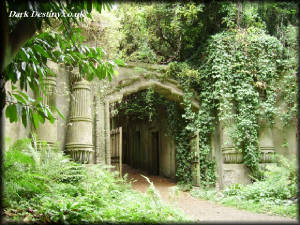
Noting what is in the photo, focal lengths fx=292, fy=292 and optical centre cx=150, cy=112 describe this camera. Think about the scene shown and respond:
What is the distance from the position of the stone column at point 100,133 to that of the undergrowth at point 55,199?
1538 mm

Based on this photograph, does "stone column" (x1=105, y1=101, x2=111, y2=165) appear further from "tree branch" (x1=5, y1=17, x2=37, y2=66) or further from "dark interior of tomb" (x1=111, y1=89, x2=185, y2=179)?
"tree branch" (x1=5, y1=17, x2=37, y2=66)

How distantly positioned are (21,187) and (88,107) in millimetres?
3555

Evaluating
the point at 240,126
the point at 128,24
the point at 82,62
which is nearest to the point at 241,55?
the point at 240,126

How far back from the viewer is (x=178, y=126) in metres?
10.5

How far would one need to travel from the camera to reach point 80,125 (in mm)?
7129

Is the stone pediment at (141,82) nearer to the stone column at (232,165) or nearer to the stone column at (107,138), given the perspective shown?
the stone column at (107,138)

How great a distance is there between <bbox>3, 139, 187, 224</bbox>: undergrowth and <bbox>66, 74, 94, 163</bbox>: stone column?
0.90m

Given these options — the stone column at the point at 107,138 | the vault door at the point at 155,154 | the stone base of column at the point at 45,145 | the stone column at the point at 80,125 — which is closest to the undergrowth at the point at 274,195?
the stone column at the point at 107,138

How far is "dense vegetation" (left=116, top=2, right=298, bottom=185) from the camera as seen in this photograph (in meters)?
7.92

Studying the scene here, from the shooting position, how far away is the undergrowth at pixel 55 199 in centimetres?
358

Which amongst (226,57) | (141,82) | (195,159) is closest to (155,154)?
(195,159)

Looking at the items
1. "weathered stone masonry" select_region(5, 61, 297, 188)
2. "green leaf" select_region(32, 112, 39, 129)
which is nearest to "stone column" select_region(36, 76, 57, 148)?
"weathered stone masonry" select_region(5, 61, 297, 188)

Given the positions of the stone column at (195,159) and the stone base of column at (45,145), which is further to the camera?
the stone column at (195,159)

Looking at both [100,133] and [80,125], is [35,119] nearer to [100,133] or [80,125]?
[80,125]
